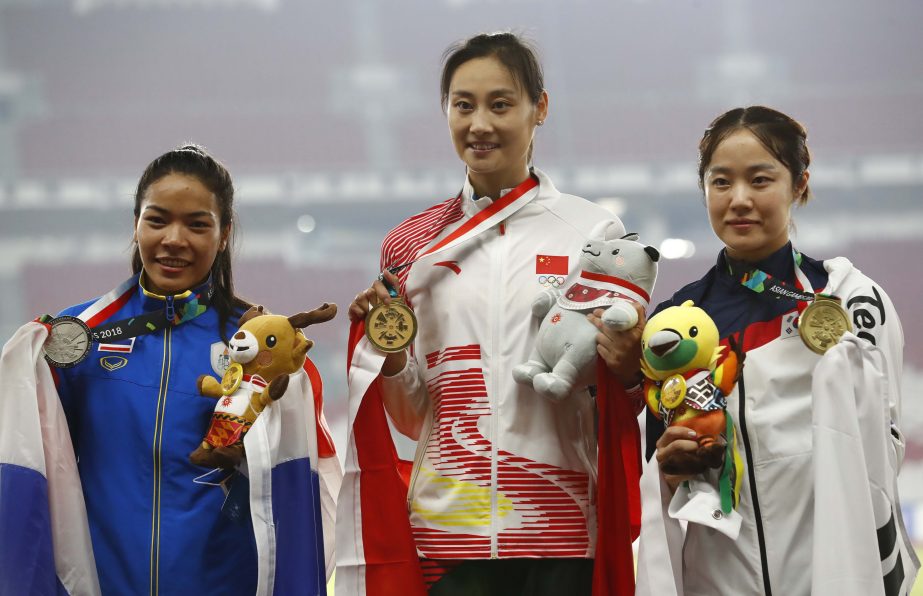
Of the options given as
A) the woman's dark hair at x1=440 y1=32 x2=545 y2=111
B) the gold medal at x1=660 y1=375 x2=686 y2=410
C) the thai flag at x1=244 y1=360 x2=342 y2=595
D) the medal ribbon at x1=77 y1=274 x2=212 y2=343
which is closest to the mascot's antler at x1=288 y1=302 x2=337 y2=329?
the thai flag at x1=244 y1=360 x2=342 y2=595

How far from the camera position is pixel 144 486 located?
176cm

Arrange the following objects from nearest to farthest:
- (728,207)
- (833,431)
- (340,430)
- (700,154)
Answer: (833,431) < (728,207) < (700,154) < (340,430)

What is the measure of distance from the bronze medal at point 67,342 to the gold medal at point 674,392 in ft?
3.24

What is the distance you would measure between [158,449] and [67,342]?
0.25 metres

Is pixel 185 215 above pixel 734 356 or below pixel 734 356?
above

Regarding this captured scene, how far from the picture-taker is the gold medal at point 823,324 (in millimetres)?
1555

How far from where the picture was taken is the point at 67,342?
181 centimetres

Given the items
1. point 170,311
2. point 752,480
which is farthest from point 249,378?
point 752,480

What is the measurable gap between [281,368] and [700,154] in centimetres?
82

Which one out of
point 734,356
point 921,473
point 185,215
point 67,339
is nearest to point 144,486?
point 67,339

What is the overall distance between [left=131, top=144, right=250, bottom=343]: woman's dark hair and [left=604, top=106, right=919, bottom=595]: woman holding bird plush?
0.81 meters

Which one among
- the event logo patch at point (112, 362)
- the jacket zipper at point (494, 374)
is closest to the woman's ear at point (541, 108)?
the jacket zipper at point (494, 374)

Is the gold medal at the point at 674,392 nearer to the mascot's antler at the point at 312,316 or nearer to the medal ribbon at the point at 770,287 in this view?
the medal ribbon at the point at 770,287

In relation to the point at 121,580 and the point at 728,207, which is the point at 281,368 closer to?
the point at 121,580
